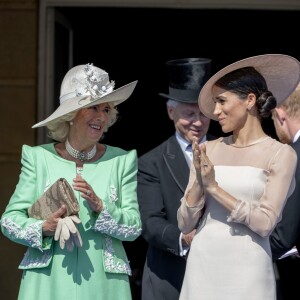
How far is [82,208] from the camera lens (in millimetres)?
4715

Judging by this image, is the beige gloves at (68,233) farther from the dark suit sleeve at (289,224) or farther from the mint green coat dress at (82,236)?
the dark suit sleeve at (289,224)

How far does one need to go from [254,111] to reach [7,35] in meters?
3.00

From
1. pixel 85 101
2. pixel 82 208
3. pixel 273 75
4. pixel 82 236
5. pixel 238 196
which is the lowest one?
pixel 82 236

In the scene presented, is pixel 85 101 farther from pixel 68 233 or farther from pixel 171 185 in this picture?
pixel 171 185

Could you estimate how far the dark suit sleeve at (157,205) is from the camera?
520 centimetres

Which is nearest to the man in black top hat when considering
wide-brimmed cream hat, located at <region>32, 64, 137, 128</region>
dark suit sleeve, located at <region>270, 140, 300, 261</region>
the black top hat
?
the black top hat

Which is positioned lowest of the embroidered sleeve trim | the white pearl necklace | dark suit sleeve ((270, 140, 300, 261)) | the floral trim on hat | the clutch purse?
the embroidered sleeve trim

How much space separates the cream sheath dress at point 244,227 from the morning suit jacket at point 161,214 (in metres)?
0.72

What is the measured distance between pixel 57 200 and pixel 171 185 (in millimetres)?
1031

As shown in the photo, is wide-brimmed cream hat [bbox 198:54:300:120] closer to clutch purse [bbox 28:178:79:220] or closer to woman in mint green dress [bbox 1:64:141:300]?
woman in mint green dress [bbox 1:64:141:300]

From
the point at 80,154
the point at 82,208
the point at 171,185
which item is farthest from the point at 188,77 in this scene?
the point at 82,208

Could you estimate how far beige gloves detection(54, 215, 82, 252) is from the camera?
4465 mm

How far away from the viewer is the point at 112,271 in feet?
15.3

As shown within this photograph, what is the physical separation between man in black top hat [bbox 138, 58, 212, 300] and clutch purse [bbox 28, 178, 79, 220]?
2.56 ft
